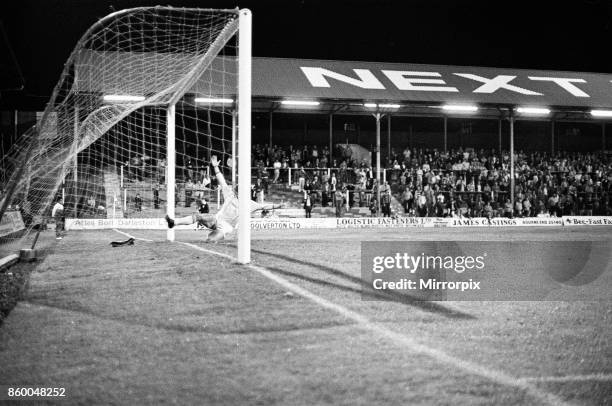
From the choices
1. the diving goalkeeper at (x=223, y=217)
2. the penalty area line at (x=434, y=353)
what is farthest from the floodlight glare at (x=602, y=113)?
the penalty area line at (x=434, y=353)

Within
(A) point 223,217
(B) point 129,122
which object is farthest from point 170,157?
(B) point 129,122

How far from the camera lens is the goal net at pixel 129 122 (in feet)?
30.0

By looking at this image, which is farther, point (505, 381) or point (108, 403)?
point (505, 381)

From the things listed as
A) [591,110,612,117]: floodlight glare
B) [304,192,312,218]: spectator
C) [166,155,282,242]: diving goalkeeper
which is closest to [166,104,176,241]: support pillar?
[166,155,282,242]: diving goalkeeper

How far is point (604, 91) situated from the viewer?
29422mm

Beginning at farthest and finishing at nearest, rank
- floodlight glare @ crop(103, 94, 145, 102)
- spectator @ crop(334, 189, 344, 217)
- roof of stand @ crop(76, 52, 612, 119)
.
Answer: roof of stand @ crop(76, 52, 612, 119)
spectator @ crop(334, 189, 344, 217)
floodlight glare @ crop(103, 94, 145, 102)

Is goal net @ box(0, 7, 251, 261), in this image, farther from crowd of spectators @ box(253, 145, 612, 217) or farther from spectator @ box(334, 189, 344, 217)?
spectator @ box(334, 189, 344, 217)

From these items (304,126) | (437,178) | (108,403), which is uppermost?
(304,126)

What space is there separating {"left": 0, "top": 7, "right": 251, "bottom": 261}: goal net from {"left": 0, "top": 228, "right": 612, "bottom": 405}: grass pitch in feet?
8.86

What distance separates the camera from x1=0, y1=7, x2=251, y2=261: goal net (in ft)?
30.0

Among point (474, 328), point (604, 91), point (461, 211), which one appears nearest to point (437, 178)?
point (461, 211)

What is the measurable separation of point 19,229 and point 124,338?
48.1 feet

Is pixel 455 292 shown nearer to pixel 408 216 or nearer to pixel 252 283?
pixel 252 283

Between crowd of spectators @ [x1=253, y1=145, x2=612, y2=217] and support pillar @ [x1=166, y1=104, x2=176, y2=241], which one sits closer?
support pillar @ [x1=166, y1=104, x2=176, y2=241]
